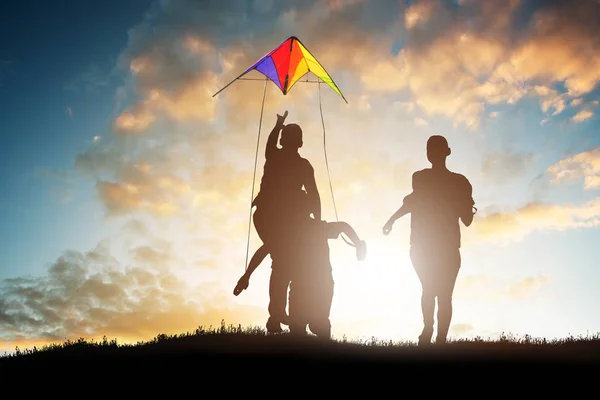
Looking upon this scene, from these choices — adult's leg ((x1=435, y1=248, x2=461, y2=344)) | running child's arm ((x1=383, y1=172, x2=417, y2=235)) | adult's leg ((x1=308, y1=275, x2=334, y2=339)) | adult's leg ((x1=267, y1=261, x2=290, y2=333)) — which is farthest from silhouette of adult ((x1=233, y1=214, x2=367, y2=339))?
adult's leg ((x1=435, y1=248, x2=461, y2=344))

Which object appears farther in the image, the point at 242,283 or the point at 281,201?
the point at 242,283

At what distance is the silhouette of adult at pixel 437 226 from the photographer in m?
12.1

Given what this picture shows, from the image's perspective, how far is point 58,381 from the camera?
1028 cm

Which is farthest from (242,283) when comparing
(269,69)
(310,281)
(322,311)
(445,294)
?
(269,69)

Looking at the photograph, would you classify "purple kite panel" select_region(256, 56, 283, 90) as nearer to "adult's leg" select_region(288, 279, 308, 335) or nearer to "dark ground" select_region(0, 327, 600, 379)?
"adult's leg" select_region(288, 279, 308, 335)

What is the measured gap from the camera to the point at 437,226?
12.3 m

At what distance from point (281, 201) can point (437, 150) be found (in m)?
3.48

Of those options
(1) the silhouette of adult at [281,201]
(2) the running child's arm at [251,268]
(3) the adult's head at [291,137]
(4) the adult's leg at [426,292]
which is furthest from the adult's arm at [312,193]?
(4) the adult's leg at [426,292]

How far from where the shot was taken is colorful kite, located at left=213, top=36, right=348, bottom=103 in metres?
15.5

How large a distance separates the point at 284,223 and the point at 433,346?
12.9 ft

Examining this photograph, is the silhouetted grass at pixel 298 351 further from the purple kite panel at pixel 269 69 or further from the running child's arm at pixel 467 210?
the purple kite panel at pixel 269 69

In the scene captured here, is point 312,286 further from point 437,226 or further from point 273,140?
point 273,140

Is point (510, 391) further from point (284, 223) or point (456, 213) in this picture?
point (284, 223)

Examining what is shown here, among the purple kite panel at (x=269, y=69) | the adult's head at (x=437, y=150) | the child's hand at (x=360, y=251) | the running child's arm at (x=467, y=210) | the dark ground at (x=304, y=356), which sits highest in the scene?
the purple kite panel at (x=269, y=69)
